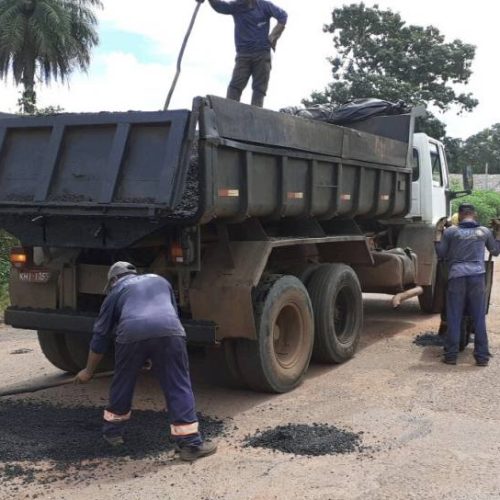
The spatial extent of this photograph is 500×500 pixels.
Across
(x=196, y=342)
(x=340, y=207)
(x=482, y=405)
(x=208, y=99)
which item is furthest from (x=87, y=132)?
(x=482, y=405)

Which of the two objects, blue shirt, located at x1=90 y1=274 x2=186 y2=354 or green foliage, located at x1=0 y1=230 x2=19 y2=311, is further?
green foliage, located at x1=0 y1=230 x2=19 y2=311

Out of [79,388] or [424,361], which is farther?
[424,361]

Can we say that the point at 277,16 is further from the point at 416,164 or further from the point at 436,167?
the point at 436,167

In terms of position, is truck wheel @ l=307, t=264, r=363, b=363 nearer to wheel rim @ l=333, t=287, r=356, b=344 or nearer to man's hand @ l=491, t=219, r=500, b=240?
wheel rim @ l=333, t=287, r=356, b=344

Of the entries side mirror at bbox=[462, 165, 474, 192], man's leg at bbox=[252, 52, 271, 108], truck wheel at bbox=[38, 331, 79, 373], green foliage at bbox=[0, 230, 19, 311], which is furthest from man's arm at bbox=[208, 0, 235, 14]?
green foliage at bbox=[0, 230, 19, 311]

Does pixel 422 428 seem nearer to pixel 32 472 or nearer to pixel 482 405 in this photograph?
pixel 482 405

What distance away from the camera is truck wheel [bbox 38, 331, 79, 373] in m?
6.46

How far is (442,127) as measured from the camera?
3164 cm

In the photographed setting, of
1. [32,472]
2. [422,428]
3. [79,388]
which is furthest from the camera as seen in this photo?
[79,388]

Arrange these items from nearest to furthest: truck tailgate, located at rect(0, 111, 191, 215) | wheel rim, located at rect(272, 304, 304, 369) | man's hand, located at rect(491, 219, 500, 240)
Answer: truck tailgate, located at rect(0, 111, 191, 215), wheel rim, located at rect(272, 304, 304, 369), man's hand, located at rect(491, 219, 500, 240)

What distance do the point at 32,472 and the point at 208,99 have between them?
2.76 metres

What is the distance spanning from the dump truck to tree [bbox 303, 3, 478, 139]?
25851 mm

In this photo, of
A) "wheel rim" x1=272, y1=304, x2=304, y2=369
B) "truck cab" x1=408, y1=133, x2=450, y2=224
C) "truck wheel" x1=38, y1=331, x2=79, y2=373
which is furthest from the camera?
"truck cab" x1=408, y1=133, x2=450, y2=224

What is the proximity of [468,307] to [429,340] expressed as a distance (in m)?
1.05
